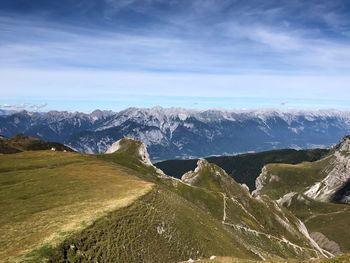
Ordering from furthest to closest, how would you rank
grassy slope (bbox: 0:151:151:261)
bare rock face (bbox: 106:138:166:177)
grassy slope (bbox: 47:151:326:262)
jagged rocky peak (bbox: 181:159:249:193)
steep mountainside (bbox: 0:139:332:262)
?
bare rock face (bbox: 106:138:166:177) < jagged rocky peak (bbox: 181:159:249:193) < grassy slope (bbox: 47:151:326:262) < grassy slope (bbox: 0:151:151:261) < steep mountainside (bbox: 0:139:332:262)

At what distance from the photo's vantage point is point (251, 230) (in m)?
109

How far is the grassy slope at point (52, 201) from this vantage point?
116 feet

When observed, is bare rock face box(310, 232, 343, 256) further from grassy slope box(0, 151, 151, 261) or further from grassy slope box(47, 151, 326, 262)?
grassy slope box(0, 151, 151, 261)

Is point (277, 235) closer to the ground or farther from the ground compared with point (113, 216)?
closer to the ground

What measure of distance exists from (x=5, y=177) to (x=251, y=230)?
102623 mm

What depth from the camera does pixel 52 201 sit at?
51.5 metres

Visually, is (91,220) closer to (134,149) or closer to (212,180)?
(134,149)

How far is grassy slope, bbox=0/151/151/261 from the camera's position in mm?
35375

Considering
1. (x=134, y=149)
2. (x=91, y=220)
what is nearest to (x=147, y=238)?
(x=91, y=220)

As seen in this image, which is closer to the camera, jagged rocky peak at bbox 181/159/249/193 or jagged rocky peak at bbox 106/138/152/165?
jagged rocky peak at bbox 181/159/249/193

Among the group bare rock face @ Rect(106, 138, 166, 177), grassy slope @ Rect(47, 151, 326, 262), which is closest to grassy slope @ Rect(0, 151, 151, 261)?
grassy slope @ Rect(47, 151, 326, 262)

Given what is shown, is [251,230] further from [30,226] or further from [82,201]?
[30,226]

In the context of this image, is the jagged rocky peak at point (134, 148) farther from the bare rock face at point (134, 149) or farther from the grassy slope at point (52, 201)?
the grassy slope at point (52, 201)

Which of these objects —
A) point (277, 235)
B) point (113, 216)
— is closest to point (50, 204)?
point (113, 216)
